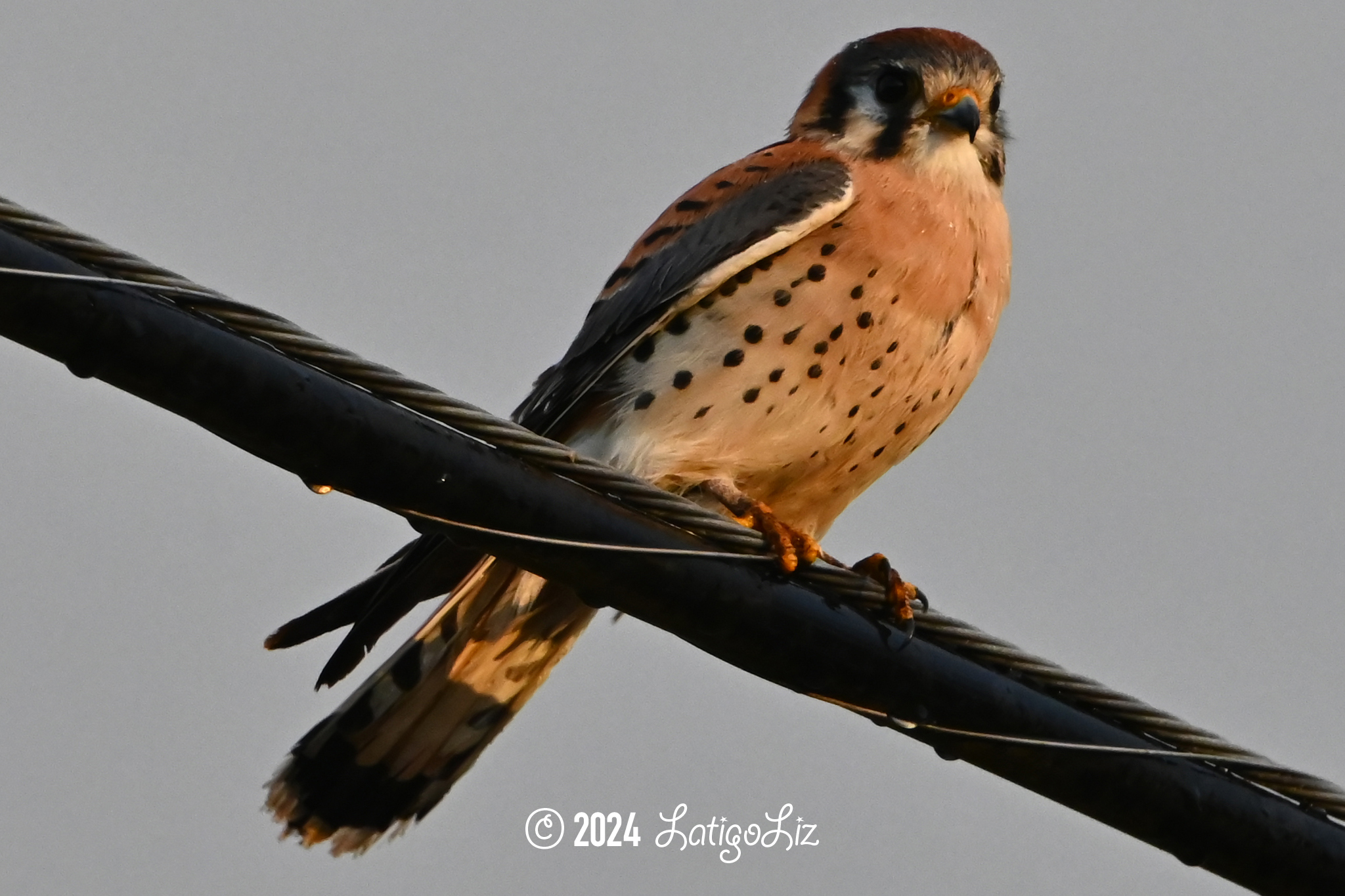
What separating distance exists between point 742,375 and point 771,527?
59 centimetres

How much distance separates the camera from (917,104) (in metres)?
5.09

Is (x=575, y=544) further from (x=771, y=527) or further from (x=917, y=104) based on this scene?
(x=917, y=104)

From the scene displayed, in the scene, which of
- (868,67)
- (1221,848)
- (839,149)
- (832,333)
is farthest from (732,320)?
(1221,848)

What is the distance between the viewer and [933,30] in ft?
17.4

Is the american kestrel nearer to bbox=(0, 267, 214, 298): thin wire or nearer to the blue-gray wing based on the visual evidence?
the blue-gray wing

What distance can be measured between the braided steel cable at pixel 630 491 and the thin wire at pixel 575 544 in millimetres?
27

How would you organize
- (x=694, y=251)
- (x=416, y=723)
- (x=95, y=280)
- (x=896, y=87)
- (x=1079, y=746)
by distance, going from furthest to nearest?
1. (x=896, y=87)
2. (x=416, y=723)
3. (x=694, y=251)
4. (x=1079, y=746)
5. (x=95, y=280)

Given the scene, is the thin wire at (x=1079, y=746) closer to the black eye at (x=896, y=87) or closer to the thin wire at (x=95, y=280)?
the thin wire at (x=95, y=280)

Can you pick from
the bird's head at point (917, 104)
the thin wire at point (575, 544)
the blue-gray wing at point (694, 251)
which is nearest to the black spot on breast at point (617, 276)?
the blue-gray wing at point (694, 251)

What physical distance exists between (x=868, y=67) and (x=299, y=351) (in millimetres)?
2926

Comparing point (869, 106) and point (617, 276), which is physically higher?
point (869, 106)

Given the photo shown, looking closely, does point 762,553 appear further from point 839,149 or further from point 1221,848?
point 839,149

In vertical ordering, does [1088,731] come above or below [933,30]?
below

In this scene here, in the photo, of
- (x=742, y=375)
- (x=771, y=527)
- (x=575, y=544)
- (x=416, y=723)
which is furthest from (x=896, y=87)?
(x=575, y=544)
